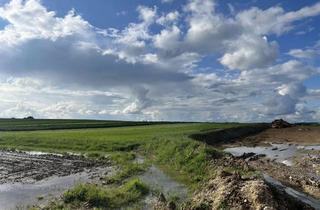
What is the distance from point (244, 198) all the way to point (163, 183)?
10359 mm

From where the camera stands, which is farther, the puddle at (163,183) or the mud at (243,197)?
the puddle at (163,183)

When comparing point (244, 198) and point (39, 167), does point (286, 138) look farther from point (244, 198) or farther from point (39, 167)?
point (244, 198)

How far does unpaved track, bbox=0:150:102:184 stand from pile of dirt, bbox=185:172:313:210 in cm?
1538

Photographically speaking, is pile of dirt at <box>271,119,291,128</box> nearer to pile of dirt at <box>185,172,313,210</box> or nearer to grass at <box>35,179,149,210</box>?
grass at <box>35,179,149,210</box>

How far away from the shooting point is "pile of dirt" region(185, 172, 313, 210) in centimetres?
1834

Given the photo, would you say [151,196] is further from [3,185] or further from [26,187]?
[3,185]

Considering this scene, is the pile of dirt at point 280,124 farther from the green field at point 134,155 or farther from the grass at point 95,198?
the grass at point 95,198

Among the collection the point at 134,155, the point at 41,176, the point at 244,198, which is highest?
the point at 134,155

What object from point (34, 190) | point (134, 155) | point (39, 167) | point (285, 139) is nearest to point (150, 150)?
point (134, 155)

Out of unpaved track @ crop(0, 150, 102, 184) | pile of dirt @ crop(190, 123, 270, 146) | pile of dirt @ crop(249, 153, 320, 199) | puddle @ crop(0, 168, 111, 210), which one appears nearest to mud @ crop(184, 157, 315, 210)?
pile of dirt @ crop(249, 153, 320, 199)

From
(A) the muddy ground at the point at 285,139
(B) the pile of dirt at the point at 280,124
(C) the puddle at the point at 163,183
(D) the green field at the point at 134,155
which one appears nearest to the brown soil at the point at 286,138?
(A) the muddy ground at the point at 285,139

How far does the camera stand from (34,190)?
27.0 meters

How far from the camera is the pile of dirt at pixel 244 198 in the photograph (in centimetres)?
1834

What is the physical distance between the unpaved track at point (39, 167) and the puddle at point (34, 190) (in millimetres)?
1535
